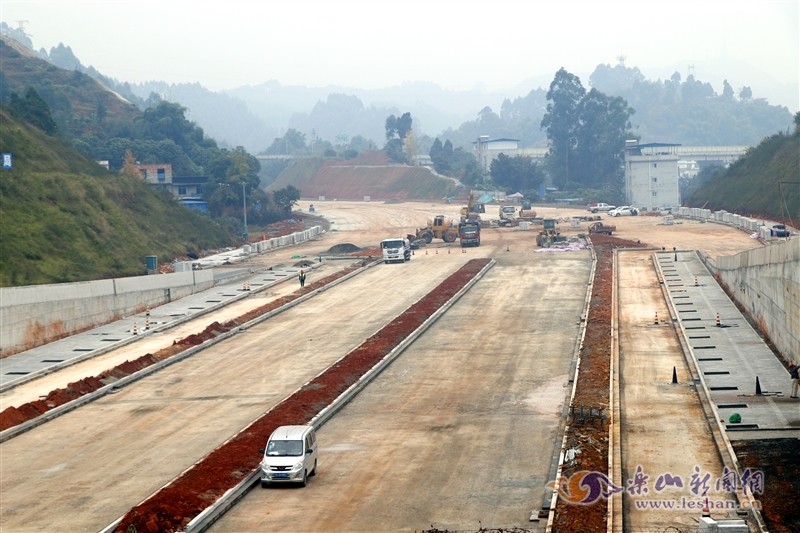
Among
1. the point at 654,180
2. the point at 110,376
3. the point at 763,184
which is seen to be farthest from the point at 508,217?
the point at 110,376

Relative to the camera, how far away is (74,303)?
223ft

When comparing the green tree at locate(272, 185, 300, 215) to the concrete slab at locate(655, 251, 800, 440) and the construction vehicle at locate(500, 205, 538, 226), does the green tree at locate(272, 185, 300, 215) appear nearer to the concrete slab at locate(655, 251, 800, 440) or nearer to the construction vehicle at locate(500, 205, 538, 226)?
the construction vehicle at locate(500, 205, 538, 226)

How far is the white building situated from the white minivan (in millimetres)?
160177

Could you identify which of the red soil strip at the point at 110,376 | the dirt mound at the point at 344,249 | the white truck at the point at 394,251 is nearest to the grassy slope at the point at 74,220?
the dirt mound at the point at 344,249

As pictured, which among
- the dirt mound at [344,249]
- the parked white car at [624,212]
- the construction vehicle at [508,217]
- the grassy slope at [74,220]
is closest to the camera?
the grassy slope at [74,220]

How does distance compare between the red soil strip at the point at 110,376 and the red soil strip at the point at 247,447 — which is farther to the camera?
the red soil strip at the point at 110,376

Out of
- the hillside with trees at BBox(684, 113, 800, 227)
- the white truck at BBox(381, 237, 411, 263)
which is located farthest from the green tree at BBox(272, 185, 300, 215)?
the white truck at BBox(381, 237, 411, 263)

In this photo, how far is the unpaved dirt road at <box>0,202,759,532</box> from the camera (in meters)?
31.6

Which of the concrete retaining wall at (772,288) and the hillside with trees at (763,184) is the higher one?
the hillside with trees at (763,184)

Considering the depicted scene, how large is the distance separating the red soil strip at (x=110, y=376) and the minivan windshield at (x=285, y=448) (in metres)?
16.3

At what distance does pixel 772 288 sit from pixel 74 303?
40.7 meters

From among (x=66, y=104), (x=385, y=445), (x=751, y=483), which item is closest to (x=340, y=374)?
(x=385, y=445)

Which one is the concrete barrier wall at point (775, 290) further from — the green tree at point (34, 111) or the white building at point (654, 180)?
the white building at point (654, 180)

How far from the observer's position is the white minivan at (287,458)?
32.7 meters
